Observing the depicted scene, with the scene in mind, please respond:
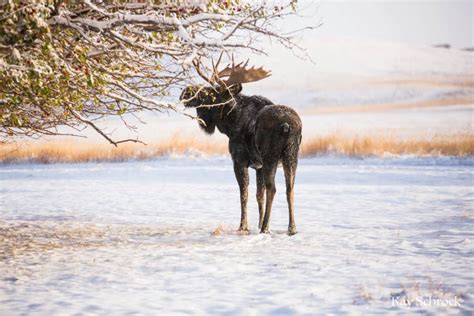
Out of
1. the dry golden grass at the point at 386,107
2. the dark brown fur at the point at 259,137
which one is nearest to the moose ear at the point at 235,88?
the dark brown fur at the point at 259,137

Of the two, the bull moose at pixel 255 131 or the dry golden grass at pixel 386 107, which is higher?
the dry golden grass at pixel 386 107

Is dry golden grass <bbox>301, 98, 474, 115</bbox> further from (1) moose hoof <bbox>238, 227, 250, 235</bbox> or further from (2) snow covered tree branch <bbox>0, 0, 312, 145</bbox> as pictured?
(2) snow covered tree branch <bbox>0, 0, 312, 145</bbox>

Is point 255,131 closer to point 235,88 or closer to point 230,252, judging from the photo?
point 235,88

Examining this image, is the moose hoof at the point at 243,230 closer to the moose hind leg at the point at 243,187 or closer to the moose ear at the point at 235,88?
the moose hind leg at the point at 243,187

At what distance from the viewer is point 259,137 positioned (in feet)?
30.3

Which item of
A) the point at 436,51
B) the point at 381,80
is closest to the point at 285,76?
the point at 381,80


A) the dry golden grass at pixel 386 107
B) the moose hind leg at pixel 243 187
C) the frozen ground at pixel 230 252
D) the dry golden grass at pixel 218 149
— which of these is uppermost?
the dry golden grass at pixel 386 107

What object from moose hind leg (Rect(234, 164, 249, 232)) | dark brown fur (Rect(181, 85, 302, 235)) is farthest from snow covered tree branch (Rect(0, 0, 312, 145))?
moose hind leg (Rect(234, 164, 249, 232))

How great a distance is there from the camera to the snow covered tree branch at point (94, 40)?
18.8 feet

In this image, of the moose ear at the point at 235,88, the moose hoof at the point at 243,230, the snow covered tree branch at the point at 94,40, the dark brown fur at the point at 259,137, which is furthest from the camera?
the moose ear at the point at 235,88

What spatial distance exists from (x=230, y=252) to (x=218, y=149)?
1915 cm

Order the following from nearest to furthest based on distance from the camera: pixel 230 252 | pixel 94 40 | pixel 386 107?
pixel 94 40 < pixel 230 252 < pixel 386 107

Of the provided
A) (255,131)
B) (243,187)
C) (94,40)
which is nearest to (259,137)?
(255,131)

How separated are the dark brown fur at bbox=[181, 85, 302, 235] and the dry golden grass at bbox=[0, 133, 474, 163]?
47.3 feet
